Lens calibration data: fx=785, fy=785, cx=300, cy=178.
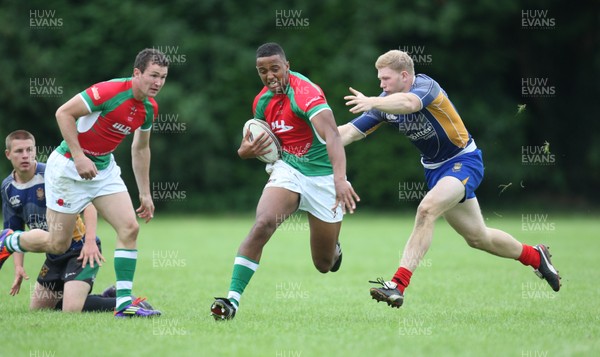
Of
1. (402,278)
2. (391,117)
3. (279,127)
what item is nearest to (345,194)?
(402,278)

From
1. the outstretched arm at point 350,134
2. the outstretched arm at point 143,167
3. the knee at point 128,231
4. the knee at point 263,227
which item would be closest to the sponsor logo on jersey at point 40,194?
the outstretched arm at point 143,167

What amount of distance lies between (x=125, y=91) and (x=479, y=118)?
64.5ft

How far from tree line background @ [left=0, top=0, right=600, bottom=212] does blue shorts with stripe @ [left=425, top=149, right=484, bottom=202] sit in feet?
55.9

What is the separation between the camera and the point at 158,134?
23500 mm

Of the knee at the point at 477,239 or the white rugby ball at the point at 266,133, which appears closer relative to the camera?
the white rugby ball at the point at 266,133

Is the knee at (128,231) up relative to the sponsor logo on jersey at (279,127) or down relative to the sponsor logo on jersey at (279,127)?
down

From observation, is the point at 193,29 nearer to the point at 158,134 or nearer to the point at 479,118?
the point at 158,134

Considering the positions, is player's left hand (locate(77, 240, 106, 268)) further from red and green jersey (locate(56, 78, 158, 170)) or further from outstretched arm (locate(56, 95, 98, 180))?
outstretched arm (locate(56, 95, 98, 180))

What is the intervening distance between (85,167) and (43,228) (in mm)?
1408

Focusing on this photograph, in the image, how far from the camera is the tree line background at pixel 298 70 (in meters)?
23.8

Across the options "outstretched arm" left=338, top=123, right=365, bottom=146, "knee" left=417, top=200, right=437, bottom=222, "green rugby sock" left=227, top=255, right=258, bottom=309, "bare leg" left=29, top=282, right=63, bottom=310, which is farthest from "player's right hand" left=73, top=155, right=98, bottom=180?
"knee" left=417, top=200, right=437, bottom=222

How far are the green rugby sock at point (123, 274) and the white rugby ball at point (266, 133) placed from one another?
56.6 inches

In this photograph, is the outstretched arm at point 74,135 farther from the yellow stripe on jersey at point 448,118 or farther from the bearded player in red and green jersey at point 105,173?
the yellow stripe on jersey at point 448,118

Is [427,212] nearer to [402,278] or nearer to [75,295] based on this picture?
[402,278]
